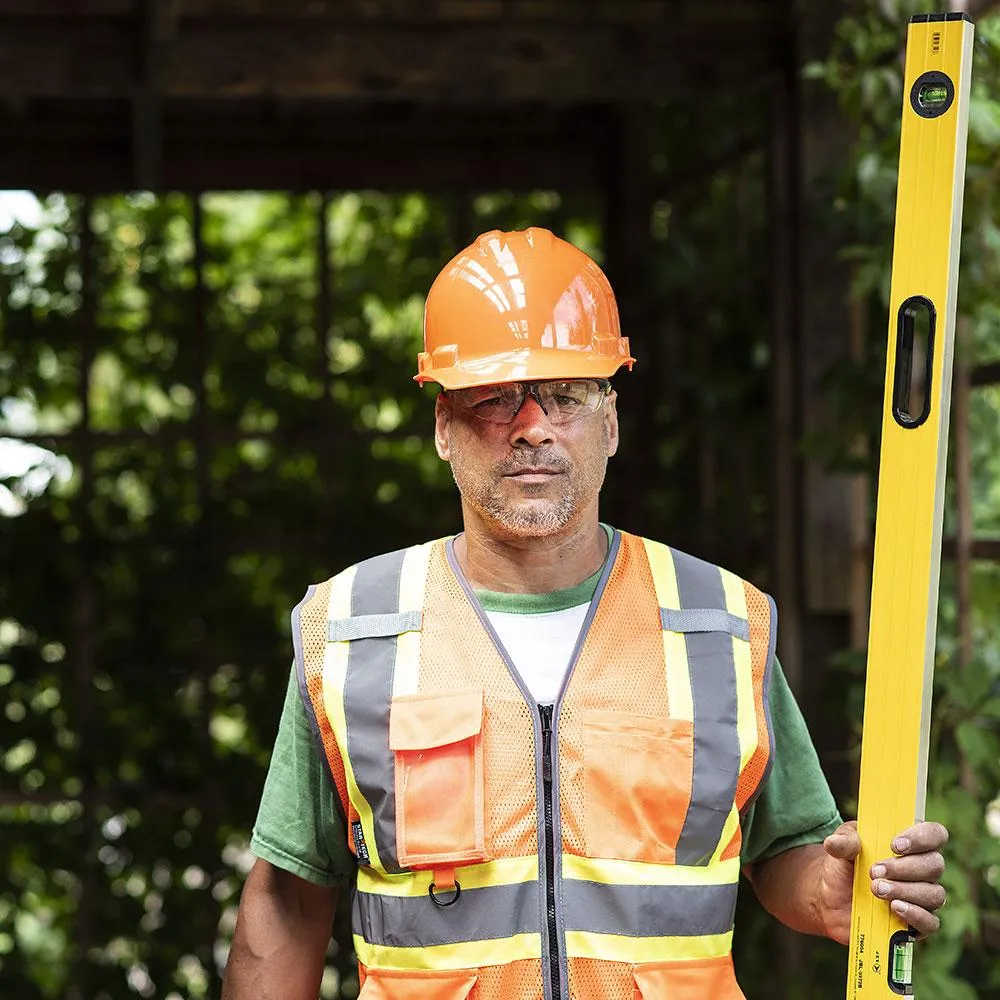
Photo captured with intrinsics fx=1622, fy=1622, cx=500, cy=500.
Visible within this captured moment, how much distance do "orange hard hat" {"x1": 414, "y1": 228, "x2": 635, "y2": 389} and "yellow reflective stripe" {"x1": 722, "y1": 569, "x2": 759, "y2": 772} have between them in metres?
0.30

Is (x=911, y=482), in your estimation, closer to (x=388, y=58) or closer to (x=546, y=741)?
(x=546, y=741)

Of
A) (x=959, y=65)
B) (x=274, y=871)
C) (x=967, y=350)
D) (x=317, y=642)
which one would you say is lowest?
(x=274, y=871)

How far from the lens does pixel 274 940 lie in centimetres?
192

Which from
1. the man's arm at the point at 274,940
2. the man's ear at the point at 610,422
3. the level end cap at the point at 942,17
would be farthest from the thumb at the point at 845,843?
the level end cap at the point at 942,17

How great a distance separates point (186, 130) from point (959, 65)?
3.61 metres

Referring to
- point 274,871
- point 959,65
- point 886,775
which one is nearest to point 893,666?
point 886,775

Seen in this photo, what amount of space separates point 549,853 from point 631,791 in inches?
4.4

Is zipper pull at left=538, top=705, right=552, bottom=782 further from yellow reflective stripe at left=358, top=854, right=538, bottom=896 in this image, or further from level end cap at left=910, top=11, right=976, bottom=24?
level end cap at left=910, top=11, right=976, bottom=24

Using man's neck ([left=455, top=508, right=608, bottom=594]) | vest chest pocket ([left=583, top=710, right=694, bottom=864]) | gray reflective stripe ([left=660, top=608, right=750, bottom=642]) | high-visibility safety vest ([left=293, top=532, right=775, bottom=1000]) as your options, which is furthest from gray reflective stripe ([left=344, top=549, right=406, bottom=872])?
gray reflective stripe ([left=660, top=608, right=750, bottom=642])

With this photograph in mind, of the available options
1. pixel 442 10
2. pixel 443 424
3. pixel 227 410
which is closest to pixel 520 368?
pixel 443 424

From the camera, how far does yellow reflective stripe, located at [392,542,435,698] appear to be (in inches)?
72.5

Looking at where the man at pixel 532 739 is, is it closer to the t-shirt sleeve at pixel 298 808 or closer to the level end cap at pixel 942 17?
the t-shirt sleeve at pixel 298 808

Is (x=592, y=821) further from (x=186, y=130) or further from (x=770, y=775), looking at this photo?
(x=186, y=130)

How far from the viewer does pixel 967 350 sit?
3029 mm
